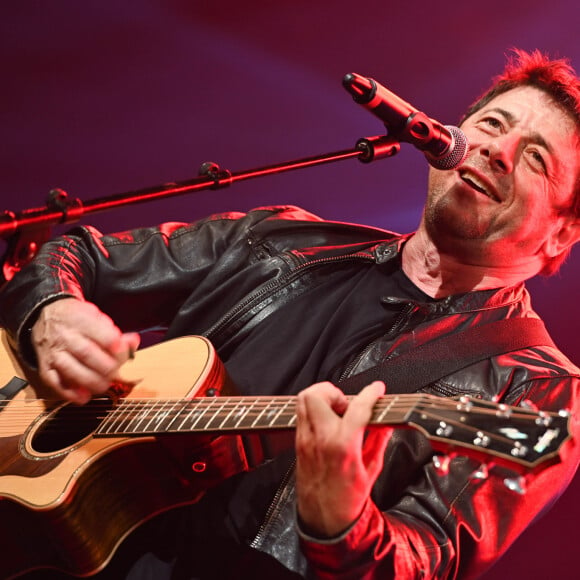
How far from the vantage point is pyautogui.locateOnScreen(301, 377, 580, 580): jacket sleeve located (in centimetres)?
172

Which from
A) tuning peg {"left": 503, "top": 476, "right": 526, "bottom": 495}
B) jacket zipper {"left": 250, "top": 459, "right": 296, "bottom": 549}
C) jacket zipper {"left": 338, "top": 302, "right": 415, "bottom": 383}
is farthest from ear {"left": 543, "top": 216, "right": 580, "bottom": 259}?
tuning peg {"left": 503, "top": 476, "right": 526, "bottom": 495}

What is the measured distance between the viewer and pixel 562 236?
8.74ft

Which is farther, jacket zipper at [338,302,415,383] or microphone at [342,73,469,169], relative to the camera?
jacket zipper at [338,302,415,383]

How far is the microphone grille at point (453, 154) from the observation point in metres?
1.76

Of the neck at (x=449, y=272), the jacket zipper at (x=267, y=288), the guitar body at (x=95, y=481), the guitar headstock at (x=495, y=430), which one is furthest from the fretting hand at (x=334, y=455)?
the neck at (x=449, y=272)

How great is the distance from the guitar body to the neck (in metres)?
0.92

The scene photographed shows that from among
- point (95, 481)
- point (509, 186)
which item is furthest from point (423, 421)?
point (509, 186)

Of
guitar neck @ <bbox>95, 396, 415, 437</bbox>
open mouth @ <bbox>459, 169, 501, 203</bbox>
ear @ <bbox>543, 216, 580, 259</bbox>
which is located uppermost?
open mouth @ <bbox>459, 169, 501, 203</bbox>

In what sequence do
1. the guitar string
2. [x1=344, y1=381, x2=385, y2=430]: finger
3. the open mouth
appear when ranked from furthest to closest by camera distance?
the open mouth, [x1=344, y1=381, x2=385, y2=430]: finger, the guitar string

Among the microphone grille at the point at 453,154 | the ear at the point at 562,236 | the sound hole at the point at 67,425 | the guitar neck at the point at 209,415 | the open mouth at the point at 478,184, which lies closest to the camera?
the guitar neck at the point at 209,415

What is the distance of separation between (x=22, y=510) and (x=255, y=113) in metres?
2.48

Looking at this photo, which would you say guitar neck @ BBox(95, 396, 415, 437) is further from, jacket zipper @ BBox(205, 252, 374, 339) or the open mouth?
the open mouth

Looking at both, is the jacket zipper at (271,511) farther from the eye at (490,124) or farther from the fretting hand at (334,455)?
the eye at (490,124)

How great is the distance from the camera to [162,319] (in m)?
2.60
